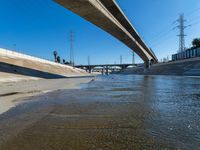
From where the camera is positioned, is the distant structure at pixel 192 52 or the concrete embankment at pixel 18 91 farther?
the distant structure at pixel 192 52

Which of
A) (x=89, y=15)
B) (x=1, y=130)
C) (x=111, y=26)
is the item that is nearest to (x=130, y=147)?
(x=1, y=130)

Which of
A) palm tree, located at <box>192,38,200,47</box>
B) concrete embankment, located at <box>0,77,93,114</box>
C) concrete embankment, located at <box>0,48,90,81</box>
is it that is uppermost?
palm tree, located at <box>192,38,200,47</box>

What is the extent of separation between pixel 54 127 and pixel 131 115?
3.63 m

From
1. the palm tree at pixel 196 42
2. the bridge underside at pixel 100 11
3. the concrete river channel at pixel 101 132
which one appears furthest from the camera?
the palm tree at pixel 196 42

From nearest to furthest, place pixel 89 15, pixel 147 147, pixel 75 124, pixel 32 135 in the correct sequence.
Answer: pixel 147 147 < pixel 32 135 < pixel 75 124 < pixel 89 15

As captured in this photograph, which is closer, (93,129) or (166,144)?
(166,144)

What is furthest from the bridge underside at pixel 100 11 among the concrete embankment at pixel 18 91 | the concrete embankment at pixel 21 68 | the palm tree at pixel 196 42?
the palm tree at pixel 196 42

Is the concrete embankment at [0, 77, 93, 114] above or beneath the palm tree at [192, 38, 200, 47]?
beneath

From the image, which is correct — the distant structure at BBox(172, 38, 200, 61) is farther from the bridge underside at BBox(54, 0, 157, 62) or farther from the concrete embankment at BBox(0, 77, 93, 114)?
the concrete embankment at BBox(0, 77, 93, 114)

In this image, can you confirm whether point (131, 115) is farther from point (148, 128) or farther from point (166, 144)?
point (166, 144)

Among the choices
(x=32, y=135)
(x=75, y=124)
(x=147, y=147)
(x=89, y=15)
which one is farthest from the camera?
(x=89, y=15)

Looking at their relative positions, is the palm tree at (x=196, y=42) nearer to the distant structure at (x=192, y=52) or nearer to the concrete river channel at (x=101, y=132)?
the distant structure at (x=192, y=52)

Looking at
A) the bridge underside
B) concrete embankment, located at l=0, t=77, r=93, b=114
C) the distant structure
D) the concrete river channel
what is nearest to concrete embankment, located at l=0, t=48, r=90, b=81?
concrete embankment, located at l=0, t=77, r=93, b=114

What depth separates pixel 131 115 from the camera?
9.27m
